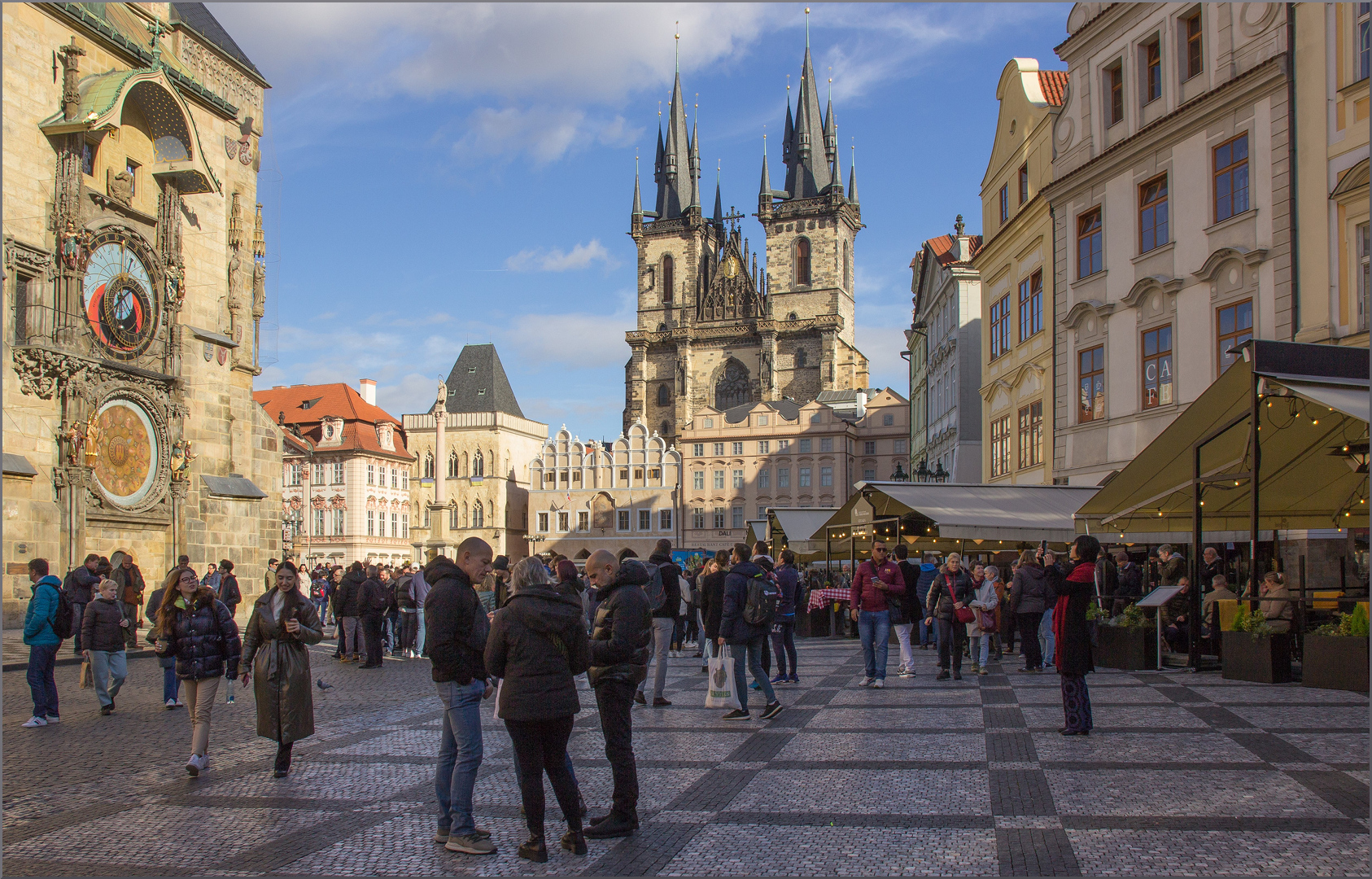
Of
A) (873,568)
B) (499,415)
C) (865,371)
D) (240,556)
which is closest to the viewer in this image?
(873,568)

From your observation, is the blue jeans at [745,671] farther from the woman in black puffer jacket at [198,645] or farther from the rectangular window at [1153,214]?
the rectangular window at [1153,214]

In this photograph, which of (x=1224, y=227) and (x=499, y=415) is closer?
(x=1224, y=227)

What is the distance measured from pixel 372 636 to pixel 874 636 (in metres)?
8.61

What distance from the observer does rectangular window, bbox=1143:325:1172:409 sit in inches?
828

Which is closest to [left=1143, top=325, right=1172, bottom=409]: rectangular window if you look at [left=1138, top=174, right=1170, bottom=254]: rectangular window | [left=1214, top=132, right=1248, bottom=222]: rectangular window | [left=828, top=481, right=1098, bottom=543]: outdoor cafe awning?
[left=1138, top=174, right=1170, bottom=254]: rectangular window

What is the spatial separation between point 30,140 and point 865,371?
80392mm

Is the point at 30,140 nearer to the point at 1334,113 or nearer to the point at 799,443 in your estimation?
the point at 1334,113

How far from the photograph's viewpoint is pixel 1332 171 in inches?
682

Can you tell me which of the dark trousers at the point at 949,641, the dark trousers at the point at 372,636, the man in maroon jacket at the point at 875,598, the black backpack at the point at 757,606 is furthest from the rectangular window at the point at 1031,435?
the black backpack at the point at 757,606

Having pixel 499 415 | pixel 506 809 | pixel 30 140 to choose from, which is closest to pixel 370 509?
pixel 499 415

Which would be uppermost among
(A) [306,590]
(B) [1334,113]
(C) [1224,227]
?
(B) [1334,113]

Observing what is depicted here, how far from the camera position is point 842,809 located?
6719 mm

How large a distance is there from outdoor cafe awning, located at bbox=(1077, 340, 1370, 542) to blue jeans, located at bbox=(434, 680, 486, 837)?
8256 mm

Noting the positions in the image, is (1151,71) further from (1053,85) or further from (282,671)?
(282,671)
